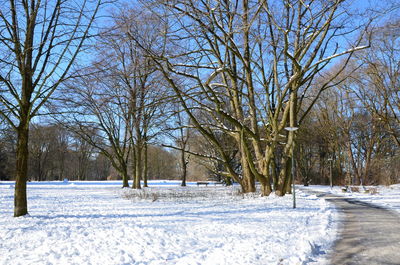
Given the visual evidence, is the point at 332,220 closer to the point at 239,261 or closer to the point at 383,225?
the point at 383,225

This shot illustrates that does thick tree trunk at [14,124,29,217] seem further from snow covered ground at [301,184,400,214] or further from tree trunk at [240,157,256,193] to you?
snow covered ground at [301,184,400,214]

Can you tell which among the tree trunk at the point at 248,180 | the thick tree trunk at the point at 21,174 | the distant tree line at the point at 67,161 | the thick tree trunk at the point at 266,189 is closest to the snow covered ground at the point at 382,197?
the thick tree trunk at the point at 266,189

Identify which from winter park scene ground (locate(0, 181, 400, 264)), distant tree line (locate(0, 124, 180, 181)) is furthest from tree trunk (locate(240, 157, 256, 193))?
distant tree line (locate(0, 124, 180, 181))

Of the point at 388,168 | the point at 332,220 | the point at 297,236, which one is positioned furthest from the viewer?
the point at 388,168

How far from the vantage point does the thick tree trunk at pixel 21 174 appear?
9.89 metres

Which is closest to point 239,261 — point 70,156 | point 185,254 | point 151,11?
point 185,254

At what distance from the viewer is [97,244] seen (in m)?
6.39

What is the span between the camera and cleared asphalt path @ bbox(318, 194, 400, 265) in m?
5.48

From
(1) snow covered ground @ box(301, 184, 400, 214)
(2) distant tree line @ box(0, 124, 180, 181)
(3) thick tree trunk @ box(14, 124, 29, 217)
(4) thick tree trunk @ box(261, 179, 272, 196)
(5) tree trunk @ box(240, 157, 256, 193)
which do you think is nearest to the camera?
(3) thick tree trunk @ box(14, 124, 29, 217)

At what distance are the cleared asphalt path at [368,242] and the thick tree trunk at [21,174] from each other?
29.4 ft

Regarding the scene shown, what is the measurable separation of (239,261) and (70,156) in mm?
72271

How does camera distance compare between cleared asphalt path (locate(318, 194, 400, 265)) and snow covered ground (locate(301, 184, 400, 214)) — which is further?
snow covered ground (locate(301, 184, 400, 214))

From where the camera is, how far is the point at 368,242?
6.76 m

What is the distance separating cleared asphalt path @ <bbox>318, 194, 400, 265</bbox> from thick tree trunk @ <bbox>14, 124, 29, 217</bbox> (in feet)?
29.4
